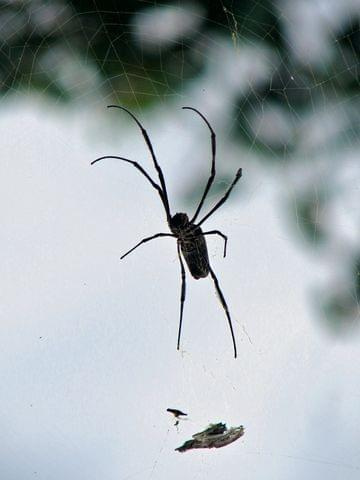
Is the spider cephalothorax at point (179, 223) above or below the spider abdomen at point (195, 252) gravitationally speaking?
above

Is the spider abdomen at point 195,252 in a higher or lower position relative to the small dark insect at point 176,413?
higher

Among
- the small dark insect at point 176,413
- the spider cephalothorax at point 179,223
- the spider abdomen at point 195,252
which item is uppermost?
the spider cephalothorax at point 179,223

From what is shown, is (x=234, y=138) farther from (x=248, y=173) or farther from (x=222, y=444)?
(x=222, y=444)

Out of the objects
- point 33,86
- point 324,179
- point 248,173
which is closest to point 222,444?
point 248,173

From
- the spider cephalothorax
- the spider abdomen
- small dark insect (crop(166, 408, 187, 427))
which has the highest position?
the spider cephalothorax

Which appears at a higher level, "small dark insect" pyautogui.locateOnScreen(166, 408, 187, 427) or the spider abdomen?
the spider abdomen

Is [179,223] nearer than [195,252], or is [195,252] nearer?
[179,223]

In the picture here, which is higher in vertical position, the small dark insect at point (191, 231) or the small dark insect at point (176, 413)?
the small dark insect at point (191, 231)

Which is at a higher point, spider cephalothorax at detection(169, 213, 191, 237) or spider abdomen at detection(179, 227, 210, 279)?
spider cephalothorax at detection(169, 213, 191, 237)
